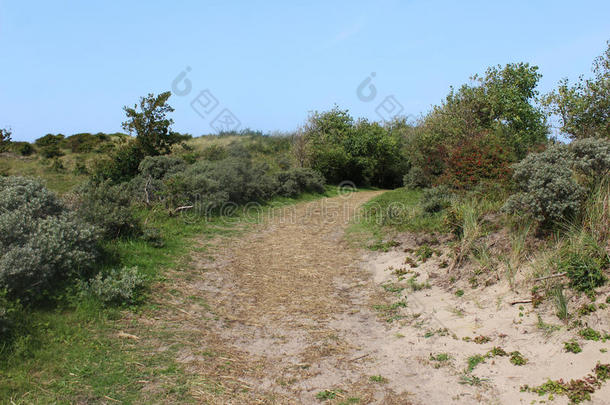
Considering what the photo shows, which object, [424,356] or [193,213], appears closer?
[424,356]

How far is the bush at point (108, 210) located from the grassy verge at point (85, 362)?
2.50 meters

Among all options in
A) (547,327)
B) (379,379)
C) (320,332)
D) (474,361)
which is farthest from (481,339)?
(320,332)

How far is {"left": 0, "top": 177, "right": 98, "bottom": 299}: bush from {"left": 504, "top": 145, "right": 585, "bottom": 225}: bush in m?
6.19

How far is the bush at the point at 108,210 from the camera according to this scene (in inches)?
306

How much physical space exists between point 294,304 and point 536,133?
45.0 feet

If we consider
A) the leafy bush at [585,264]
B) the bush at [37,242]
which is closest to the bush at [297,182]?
the bush at [37,242]

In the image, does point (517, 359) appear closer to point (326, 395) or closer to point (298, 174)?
point (326, 395)

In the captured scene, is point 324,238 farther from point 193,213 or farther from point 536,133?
point 536,133

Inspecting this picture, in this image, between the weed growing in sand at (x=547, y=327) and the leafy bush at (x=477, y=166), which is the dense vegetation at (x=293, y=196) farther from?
the weed growing in sand at (x=547, y=327)

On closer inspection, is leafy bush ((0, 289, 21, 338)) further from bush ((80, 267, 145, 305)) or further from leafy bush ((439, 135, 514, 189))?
leafy bush ((439, 135, 514, 189))

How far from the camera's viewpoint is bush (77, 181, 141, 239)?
777 centimetres

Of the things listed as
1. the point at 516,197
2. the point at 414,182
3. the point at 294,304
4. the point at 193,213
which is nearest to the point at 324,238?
the point at 193,213

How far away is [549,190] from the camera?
6.11 meters

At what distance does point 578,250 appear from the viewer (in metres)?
5.37
